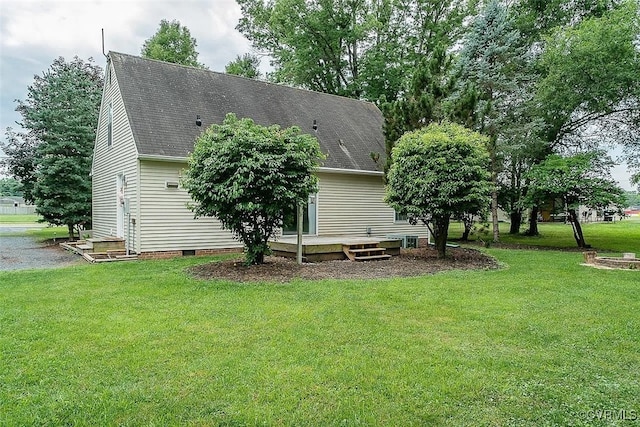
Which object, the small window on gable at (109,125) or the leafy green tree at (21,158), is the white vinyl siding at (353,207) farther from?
the leafy green tree at (21,158)

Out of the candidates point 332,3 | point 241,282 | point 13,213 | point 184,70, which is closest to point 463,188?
point 241,282

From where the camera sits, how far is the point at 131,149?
33.8 feet

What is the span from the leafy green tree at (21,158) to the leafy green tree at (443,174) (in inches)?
636

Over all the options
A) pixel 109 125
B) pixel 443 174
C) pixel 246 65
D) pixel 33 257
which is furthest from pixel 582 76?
pixel 246 65

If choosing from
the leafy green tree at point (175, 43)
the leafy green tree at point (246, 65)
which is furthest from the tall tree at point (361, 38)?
the leafy green tree at point (175, 43)

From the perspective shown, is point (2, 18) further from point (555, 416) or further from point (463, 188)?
point (555, 416)

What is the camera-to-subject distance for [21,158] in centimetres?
1727

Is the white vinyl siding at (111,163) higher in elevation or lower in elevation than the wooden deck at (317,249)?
higher

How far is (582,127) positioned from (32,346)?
19.0 m

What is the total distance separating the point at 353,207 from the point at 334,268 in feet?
16.3

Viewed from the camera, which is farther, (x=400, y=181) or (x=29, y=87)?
(x=29, y=87)

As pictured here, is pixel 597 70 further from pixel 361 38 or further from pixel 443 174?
pixel 361 38

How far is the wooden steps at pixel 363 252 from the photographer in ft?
32.1

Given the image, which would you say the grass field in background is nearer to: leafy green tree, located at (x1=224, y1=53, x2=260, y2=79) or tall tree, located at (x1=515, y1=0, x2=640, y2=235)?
leafy green tree, located at (x1=224, y1=53, x2=260, y2=79)
